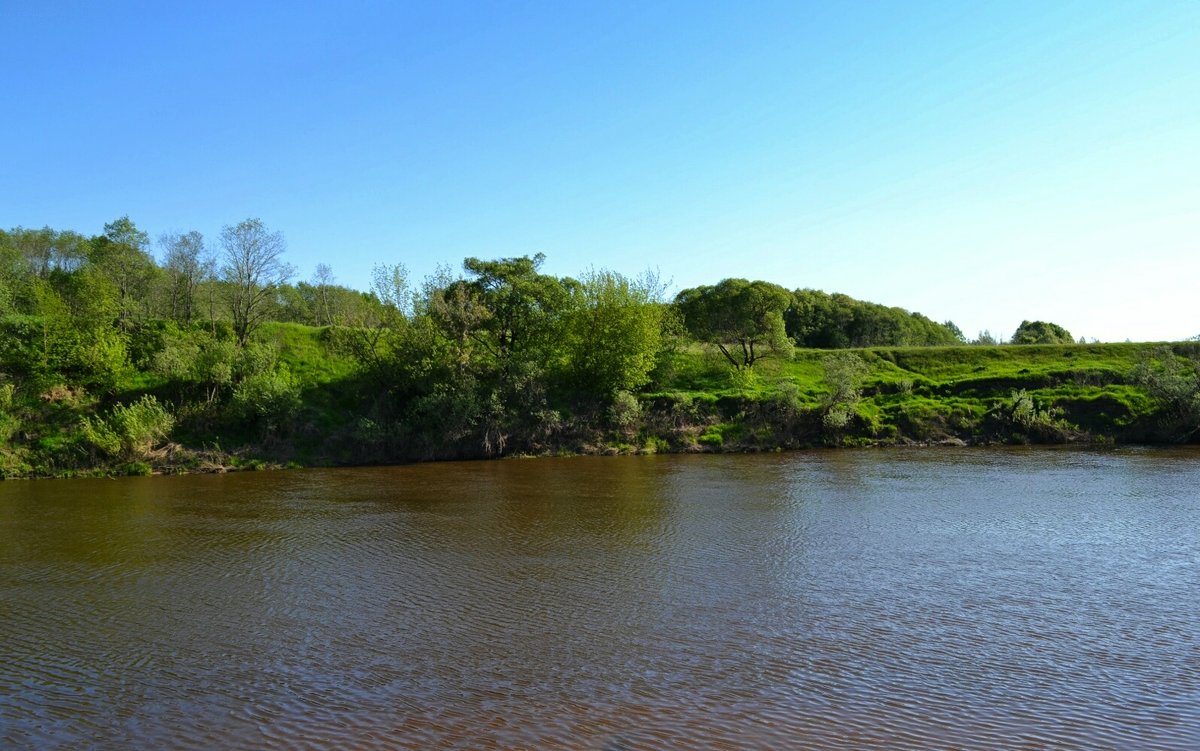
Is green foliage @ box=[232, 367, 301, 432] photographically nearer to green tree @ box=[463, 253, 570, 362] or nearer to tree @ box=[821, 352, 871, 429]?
green tree @ box=[463, 253, 570, 362]

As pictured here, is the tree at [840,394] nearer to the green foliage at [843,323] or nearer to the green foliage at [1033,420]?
the green foliage at [1033,420]

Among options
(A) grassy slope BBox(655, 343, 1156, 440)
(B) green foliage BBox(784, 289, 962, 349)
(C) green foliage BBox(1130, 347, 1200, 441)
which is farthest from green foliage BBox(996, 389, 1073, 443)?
(B) green foliage BBox(784, 289, 962, 349)

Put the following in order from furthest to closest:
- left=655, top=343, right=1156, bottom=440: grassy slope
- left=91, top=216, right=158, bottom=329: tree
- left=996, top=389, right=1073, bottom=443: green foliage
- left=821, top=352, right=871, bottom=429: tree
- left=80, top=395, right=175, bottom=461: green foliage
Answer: left=91, top=216, right=158, bottom=329: tree → left=655, top=343, right=1156, bottom=440: grassy slope → left=821, top=352, right=871, bottom=429: tree → left=996, top=389, right=1073, bottom=443: green foliage → left=80, top=395, right=175, bottom=461: green foliage

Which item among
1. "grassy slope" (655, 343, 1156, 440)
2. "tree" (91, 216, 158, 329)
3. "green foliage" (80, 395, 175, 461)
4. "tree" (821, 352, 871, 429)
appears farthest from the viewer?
"tree" (91, 216, 158, 329)

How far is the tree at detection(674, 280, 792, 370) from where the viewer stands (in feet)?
182

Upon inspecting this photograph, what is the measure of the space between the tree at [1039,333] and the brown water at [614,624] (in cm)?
5639

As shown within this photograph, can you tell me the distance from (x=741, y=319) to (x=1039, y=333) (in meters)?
42.5

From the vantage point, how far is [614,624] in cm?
1362

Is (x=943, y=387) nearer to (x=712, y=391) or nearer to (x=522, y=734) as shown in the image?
(x=712, y=391)

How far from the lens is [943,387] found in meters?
52.8

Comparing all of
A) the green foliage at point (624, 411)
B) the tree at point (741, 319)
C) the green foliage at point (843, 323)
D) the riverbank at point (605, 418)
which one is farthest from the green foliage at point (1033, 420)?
the green foliage at point (843, 323)

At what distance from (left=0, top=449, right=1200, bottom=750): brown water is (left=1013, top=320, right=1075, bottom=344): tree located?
5639 centimetres

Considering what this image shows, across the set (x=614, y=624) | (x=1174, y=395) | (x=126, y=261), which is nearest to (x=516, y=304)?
(x=126, y=261)

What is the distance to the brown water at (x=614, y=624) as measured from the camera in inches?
382
